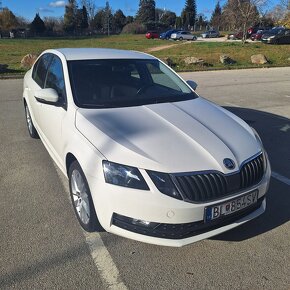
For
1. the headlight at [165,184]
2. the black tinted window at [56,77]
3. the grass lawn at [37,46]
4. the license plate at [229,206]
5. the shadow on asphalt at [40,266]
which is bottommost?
the grass lawn at [37,46]

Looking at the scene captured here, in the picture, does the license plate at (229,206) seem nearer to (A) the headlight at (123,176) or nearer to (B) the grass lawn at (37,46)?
(A) the headlight at (123,176)

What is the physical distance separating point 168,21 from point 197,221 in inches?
4273

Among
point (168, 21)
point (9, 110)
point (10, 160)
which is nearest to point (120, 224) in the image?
point (10, 160)

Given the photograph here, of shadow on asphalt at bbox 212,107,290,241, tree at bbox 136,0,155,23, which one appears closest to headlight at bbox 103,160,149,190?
shadow on asphalt at bbox 212,107,290,241

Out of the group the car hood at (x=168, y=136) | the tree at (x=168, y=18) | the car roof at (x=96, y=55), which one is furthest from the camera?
the tree at (x=168, y=18)

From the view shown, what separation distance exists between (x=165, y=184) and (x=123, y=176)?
0.33 metres

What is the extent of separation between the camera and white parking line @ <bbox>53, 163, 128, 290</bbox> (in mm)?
2578

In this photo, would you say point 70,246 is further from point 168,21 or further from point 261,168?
point 168,21

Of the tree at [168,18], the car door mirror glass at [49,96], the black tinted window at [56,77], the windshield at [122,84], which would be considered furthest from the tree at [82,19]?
the car door mirror glass at [49,96]

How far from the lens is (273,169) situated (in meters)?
4.65

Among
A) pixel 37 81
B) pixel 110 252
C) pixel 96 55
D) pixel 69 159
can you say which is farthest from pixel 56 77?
pixel 110 252

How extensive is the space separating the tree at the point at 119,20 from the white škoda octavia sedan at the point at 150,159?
97.1m

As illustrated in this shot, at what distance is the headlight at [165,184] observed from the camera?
8.36 ft

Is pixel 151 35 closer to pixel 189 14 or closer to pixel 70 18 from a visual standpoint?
pixel 70 18
